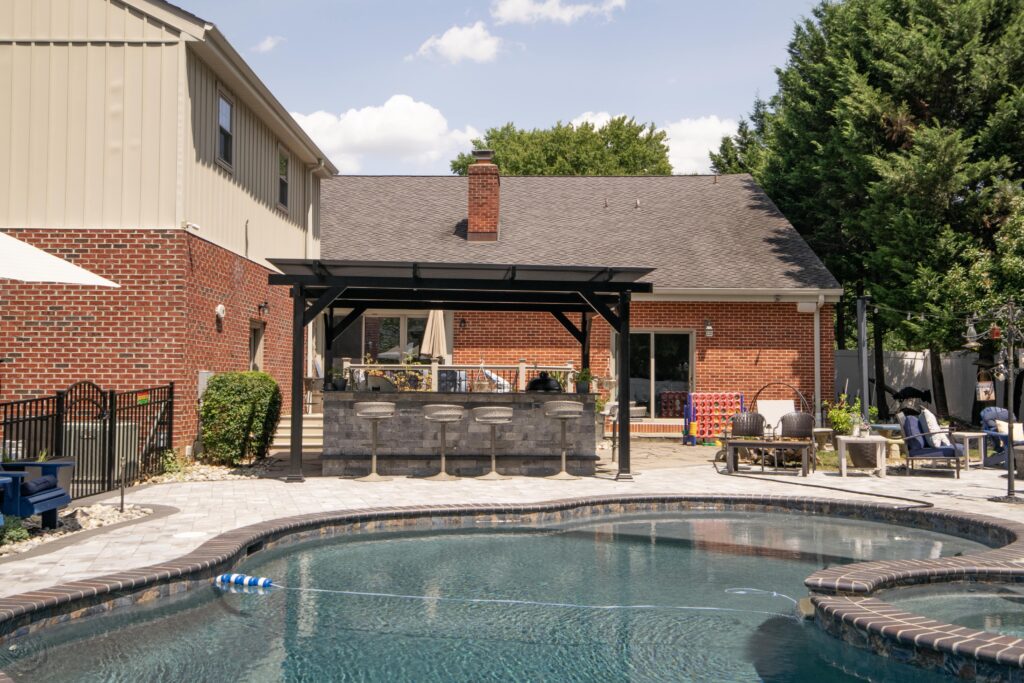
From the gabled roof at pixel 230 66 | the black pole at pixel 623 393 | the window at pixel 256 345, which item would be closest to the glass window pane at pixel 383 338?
the window at pixel 256 345

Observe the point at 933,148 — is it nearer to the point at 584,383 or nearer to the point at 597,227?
the point at 597,227

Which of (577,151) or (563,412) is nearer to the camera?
(563,412)

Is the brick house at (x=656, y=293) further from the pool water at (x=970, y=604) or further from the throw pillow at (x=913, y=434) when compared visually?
the pool water at (x=970, y=604)

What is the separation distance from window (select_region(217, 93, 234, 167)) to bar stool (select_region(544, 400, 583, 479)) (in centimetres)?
628

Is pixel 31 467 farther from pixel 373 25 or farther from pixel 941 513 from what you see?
pixel 373 25

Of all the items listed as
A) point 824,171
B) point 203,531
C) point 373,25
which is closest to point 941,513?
point 203,531

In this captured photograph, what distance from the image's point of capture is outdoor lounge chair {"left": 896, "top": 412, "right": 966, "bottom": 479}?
1395 cm

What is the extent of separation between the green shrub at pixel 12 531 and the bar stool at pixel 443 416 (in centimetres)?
582

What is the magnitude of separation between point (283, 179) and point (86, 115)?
216 inches

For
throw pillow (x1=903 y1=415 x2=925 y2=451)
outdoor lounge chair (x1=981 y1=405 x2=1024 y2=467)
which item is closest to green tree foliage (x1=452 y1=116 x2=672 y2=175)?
outdoor lounge chair (x1=981 y1=405 x2=1024 y2=467)

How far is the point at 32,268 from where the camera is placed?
813 centimetres

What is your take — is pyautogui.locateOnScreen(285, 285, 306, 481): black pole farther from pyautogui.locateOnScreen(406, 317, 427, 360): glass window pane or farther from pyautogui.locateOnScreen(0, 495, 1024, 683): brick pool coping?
pyautogui.locateOnScreen(406, 317, 427, 360): glass window pane

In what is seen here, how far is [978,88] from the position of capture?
794 inches

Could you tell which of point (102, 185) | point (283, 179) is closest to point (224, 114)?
point (102, 185)
